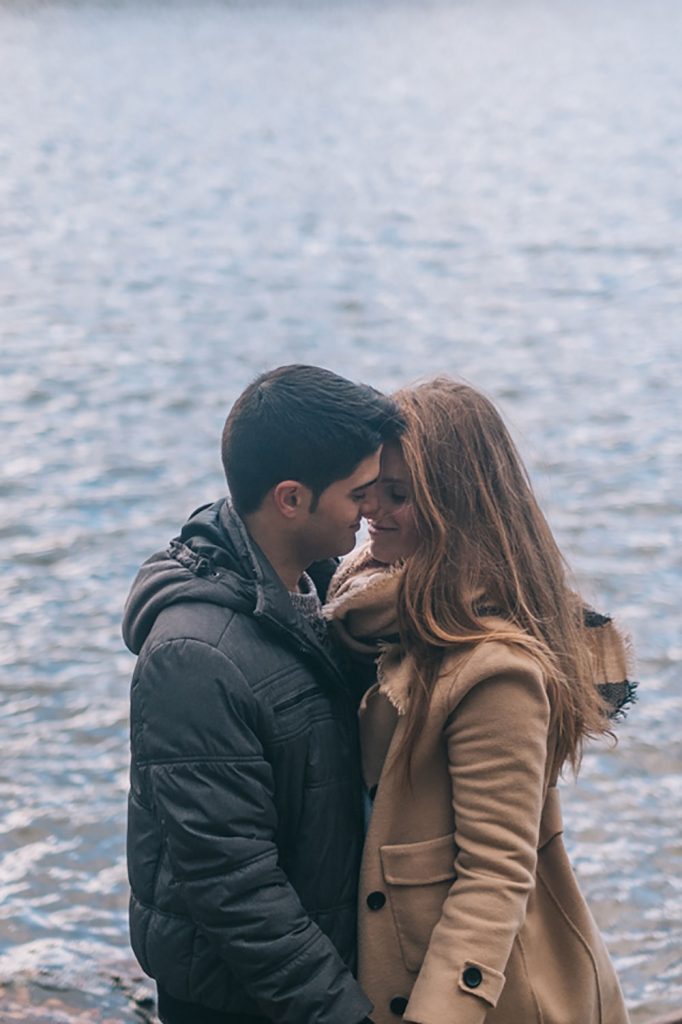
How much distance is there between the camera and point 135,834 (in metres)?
2.86

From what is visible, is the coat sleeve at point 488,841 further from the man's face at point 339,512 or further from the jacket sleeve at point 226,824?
the man's face at point 339,512

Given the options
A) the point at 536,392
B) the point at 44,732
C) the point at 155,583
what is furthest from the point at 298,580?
the point at 536,392

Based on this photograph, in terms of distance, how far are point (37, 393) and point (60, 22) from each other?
30.1 metres

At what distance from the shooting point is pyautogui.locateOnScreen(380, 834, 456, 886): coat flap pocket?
2.83 metres

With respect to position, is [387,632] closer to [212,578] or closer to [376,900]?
[212,578]

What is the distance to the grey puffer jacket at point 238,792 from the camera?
8.73 ft

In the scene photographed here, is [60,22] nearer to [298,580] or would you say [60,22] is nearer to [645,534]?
[645,534]

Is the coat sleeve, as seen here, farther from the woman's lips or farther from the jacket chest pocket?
the woman's lips

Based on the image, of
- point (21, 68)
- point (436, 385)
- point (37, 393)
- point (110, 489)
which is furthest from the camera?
point (21, 68)

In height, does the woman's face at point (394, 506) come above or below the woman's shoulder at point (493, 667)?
above

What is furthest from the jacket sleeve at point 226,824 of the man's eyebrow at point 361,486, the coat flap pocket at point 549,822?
the coat flap pocket at point 549,822

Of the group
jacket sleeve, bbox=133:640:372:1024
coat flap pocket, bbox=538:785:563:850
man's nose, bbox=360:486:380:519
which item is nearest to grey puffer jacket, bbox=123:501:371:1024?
jacket sleeve, bbox=133:640:372:1024

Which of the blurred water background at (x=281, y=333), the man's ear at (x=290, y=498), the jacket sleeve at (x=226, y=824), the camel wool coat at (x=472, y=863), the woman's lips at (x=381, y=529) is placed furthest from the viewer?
the blurred water background at (x=281, y=333)

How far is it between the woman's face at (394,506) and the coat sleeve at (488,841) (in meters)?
0.34
